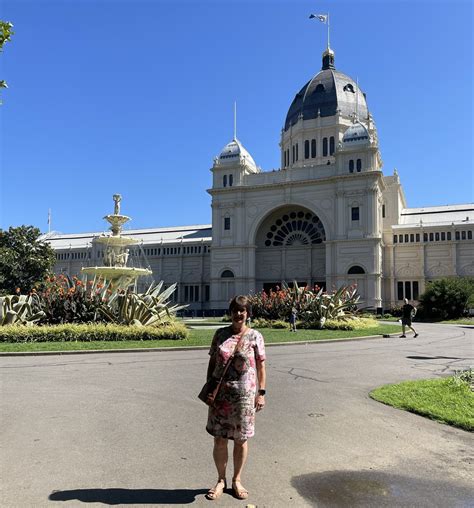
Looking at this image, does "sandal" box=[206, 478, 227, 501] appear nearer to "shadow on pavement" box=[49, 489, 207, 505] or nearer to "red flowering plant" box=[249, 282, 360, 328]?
"shadow on pavement" box=[49, 489, 207, 505]

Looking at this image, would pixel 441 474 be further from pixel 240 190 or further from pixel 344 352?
pixel 240 190

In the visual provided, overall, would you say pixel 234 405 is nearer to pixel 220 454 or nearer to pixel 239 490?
pixel 220 454

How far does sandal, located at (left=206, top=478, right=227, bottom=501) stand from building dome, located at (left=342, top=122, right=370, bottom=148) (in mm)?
56156

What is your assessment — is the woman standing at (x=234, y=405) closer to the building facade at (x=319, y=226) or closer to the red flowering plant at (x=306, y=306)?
the red flowering plant at (x=306, y=306)

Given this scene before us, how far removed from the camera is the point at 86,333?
60.5 feet

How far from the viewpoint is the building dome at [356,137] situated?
5706cm

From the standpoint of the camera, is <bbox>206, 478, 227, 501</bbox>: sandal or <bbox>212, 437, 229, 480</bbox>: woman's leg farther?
<bbox>212, 437, 229, 480</bbox>: woman's leg

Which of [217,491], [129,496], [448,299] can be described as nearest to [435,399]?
[217,491]

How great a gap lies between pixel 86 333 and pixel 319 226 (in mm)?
46780

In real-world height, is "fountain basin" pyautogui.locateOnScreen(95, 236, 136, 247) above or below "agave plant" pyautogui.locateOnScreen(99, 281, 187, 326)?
above

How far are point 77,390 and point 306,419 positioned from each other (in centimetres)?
462

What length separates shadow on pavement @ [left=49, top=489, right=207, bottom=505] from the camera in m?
4.50

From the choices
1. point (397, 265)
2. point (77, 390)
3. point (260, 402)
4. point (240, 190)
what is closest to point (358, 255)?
point (397, 265)

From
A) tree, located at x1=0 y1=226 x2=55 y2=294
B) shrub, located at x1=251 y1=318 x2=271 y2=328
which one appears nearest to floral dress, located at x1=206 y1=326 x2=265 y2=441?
shrub, located at x1=251 y1=318 x2=271 y2=328
